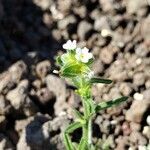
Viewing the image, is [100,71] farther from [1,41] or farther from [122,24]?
[1,41]

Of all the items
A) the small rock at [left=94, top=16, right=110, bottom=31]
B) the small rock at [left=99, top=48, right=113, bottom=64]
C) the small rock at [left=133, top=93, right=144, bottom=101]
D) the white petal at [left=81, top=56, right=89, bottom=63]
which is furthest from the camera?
the small rock at [left=94, top=16, right=110, bottom=31]

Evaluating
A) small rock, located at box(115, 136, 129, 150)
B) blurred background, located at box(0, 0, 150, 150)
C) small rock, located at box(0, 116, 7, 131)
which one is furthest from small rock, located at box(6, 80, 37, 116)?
small rock, located at box(115, 136, 129, 150)

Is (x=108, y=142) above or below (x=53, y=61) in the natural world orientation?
below

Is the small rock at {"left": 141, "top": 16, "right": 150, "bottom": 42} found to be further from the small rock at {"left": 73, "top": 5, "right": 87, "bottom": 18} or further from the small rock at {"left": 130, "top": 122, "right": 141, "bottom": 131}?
the small rock at {"left": 130, "top": 122, "right": 141, "bottom": 131}

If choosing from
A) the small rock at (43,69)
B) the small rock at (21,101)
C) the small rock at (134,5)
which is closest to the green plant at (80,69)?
the small rock at (21,101)

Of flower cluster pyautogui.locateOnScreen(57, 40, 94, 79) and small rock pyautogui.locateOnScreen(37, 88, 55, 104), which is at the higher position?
small rock pyautogui.locateOnScreen(37, 88, 55, 104)

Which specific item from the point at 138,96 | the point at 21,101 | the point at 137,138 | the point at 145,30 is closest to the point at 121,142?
the point at 137,138

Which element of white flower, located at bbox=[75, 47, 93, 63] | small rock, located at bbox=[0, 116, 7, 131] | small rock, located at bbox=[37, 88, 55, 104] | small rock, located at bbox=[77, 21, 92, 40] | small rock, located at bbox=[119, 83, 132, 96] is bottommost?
white flower, located at bbox=[75, 47, 93, 63]

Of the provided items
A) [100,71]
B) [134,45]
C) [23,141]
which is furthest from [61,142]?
[134,45]

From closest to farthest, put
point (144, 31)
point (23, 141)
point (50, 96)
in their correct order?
1. point (23, 141)
2. point (50, 96)
3. point (144, 31)

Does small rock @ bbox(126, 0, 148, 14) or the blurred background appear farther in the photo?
small rock @ bbox(126, 0, 148, 14)
